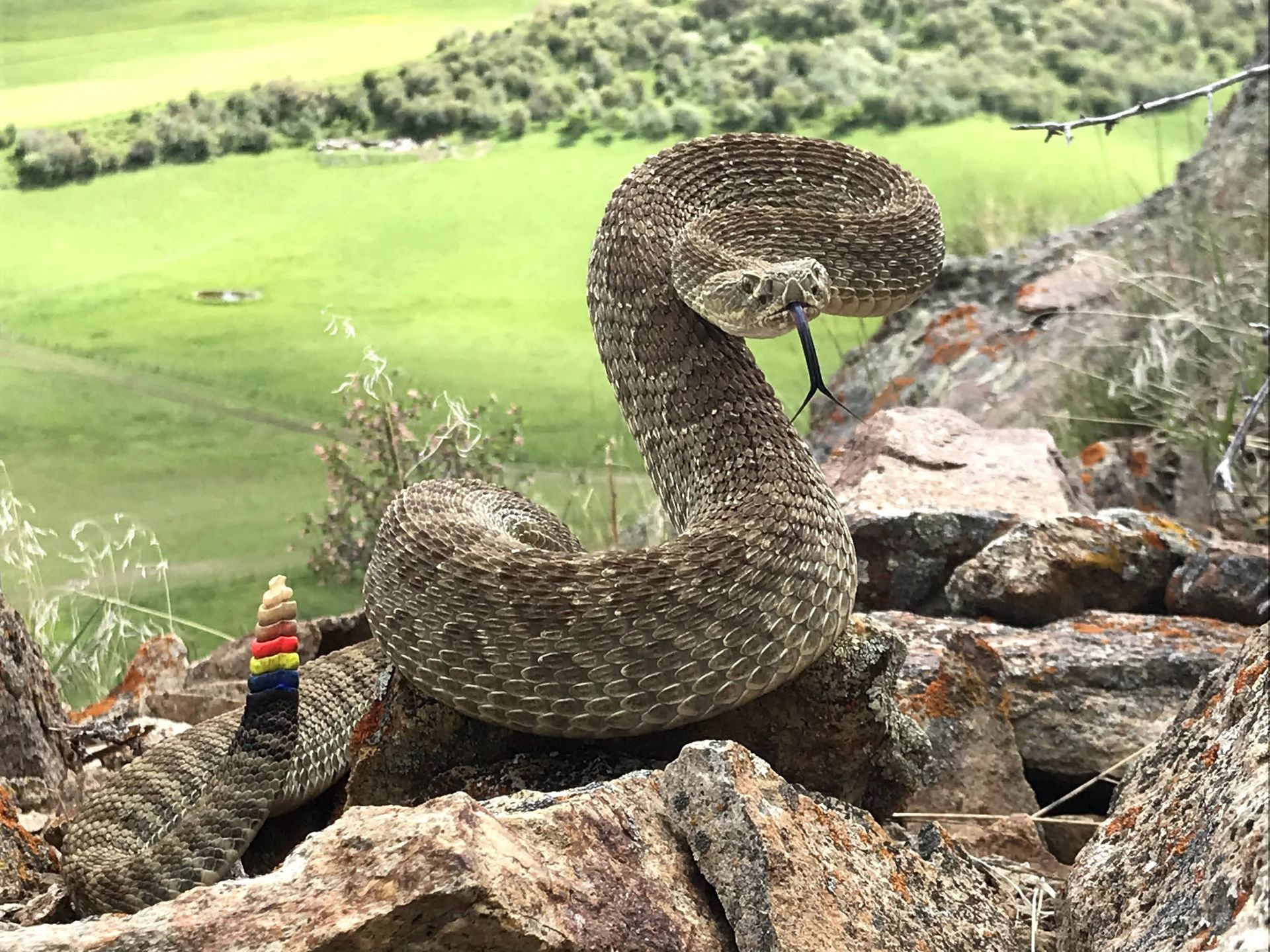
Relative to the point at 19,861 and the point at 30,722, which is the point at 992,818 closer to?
the point at 19,861

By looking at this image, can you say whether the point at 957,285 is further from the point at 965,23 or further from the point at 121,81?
the point at 121,81

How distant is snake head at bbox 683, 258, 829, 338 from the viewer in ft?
10.2

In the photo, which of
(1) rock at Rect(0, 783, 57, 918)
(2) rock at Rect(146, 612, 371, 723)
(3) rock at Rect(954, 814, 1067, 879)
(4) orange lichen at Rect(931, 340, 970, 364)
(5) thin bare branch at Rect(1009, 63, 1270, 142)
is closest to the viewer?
(5) thin bare branch at Rect(1009, 63, 1270, 142)

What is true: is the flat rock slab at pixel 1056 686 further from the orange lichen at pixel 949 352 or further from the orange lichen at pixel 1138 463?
the orange lichen at pixel 949 352

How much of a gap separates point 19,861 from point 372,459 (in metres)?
3.57

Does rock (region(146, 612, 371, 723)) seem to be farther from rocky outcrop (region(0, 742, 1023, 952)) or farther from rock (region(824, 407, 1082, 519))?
rocky outcrop (region(0, 742, 1023, 952))

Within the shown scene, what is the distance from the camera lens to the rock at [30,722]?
384 centimetres

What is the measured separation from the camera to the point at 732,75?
32.6 ft

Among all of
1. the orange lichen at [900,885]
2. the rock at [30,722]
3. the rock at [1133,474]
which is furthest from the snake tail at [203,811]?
the rock at [1133,474]

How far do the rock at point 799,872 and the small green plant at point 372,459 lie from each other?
4032 mm

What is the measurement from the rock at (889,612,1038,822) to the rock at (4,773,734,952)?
1.54 m

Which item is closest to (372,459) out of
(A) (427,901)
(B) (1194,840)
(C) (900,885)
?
(C) (900,885)

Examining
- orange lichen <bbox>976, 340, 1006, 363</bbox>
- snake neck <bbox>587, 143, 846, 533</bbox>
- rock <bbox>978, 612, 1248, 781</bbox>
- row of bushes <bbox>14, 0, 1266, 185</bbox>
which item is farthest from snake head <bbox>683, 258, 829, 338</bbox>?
orange lichen <bbox>976, 340, 1006, 363</bbox>

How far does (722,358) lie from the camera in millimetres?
3576
